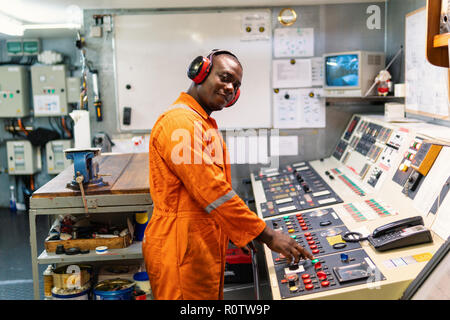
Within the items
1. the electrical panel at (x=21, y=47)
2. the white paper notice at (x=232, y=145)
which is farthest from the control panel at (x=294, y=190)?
the electrical panel at (x=21, y=47)

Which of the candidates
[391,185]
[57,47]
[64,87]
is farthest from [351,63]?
[57,47]

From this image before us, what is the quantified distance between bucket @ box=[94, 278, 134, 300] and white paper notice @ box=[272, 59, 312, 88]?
239cm

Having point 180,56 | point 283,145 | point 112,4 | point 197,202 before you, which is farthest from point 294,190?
point 112,4

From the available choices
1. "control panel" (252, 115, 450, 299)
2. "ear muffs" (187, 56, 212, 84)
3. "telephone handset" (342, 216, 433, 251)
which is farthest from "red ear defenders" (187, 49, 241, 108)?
"telephone handset" (342, 216, 433, 251)

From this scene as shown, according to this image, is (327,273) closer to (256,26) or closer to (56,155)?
(256,26)

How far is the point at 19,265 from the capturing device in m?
4.07

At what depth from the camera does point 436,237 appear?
6.10ft

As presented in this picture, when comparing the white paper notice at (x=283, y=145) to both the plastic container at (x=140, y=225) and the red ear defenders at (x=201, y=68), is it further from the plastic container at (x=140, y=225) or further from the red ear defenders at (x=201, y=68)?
the red ear defenders at (x=201, y=68)

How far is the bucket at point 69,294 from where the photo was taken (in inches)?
87.0

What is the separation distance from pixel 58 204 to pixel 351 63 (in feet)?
8.26

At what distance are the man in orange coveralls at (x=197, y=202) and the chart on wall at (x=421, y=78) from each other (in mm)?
1652

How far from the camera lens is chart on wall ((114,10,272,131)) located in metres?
3.96

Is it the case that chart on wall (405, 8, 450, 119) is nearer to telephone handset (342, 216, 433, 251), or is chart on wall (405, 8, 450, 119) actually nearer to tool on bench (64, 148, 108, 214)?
telephone handset (342, 216, 433, 251)
